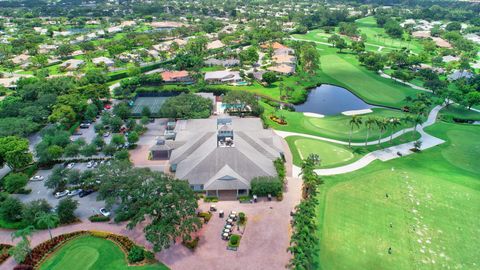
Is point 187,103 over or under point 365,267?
over

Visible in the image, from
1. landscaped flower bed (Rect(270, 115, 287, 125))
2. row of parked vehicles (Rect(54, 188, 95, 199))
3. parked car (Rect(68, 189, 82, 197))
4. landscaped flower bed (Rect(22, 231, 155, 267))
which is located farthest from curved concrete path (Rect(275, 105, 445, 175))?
parked car (Rect(68, 189, 82, 197))

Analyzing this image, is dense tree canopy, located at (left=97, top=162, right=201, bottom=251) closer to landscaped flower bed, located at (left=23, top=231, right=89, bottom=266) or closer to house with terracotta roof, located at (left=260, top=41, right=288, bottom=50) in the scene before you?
landscaped flower bed, located at (left=23, top=231, right=89, bottom=266)

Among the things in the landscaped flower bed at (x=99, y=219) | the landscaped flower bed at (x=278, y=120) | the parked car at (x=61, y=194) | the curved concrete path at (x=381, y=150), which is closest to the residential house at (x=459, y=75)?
the curved concrete path at (x=381, y=150)

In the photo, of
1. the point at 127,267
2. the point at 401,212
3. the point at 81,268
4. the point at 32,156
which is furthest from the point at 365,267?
the point at 32,156

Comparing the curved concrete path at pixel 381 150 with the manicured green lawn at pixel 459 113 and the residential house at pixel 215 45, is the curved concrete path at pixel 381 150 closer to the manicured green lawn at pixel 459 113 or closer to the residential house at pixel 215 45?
the manicured green lawn at pixel 459 113

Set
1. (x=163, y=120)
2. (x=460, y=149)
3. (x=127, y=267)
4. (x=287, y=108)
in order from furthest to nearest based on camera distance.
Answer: (x=287, y=108)
(x=163, y=120)
(x=460, y=149)
(x=127, y=267)

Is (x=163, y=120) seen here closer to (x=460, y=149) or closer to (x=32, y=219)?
(x=32, y=219)
